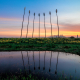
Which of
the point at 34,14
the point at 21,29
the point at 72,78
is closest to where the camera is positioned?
the point at 72,78

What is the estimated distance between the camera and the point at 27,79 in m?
5.94

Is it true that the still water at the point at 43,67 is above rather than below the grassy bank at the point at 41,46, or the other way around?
below

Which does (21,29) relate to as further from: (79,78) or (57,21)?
(79,78)

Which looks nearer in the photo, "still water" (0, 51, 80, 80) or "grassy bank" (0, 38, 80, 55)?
"still water" (0, 51, 80, 80)

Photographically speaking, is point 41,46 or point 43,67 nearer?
point 43,67

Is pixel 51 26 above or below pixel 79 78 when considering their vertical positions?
above

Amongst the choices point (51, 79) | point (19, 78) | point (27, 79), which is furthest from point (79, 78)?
point (19, 78)

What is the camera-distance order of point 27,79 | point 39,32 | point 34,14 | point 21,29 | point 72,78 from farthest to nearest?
point 39,32
point 34,14
point 21,29
point 72,78
point 27,79

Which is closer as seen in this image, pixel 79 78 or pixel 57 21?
pixel 79 78

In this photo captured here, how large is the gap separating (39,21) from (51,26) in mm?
6951

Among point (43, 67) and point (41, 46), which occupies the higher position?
point (41, 46)

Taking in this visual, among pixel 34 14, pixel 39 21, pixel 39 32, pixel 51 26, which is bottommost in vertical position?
pixel 39 32

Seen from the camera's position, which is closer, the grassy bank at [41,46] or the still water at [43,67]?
the still water at [43,67]

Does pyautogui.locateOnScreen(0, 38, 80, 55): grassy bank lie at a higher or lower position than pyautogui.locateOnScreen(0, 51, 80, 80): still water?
higher
